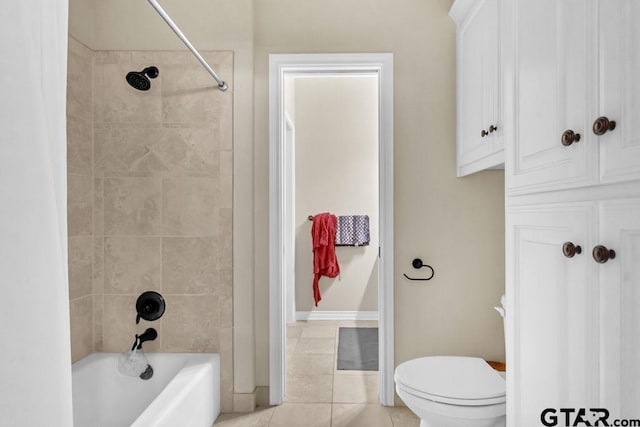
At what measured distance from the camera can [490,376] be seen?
1818 mm

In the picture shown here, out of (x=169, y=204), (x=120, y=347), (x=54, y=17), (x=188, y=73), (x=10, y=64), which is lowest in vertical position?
(x=120, y=347)

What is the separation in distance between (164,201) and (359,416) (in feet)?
5.40

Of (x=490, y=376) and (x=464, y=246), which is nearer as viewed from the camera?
(x=490, y=376)

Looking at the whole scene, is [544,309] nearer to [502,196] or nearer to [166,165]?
[502,196]

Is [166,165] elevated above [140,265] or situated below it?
above

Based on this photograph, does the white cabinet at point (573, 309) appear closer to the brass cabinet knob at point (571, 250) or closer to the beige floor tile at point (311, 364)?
the brass cabinet knob at point (571, 250)

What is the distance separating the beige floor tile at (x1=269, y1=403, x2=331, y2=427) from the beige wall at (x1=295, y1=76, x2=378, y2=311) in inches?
76.7

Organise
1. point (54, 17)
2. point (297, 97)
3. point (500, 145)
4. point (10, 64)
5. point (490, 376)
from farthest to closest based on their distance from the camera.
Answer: point (297, 97), point (490, 376), point (500, 145), point (54, 17), point (10, 64)

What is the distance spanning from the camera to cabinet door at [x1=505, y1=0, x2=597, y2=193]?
920 mm

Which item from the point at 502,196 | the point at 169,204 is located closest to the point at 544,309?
the point at 502,196

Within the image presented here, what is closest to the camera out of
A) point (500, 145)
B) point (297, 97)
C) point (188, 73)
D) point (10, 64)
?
point (10, 64)

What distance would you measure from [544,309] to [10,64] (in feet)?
4.05

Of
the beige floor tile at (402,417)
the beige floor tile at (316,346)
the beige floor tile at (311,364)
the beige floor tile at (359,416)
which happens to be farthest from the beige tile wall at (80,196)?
the beige floor tile at (402,417)

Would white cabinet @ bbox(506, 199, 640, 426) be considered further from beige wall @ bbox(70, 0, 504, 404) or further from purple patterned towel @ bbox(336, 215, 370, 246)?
purple patterned towel @ bbox(336, 215, 370, 246)
